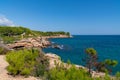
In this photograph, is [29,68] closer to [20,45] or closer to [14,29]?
[20,45]

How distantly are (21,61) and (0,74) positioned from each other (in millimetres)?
1478

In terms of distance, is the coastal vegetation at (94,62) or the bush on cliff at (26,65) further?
the coastal vegetation at (94,62)

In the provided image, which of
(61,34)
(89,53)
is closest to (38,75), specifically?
(89,53)

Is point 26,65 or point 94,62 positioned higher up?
point 26,65

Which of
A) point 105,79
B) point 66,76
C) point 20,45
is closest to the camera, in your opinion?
point 105,79

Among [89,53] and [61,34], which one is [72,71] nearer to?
[89,53]

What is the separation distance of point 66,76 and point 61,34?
171 metres

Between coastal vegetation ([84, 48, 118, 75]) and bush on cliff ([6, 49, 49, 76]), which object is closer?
bush on cliff ([6, 49, 49, 76])

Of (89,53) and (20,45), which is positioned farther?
(20,45)

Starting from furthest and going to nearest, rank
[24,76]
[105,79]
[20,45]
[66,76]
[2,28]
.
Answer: [2,28]
[20,45]
[24,76]
[66,76]
[105,79]

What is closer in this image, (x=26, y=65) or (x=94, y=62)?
(x=26, y=65)

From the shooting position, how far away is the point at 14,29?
97.2 m

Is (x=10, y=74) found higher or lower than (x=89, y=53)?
lower

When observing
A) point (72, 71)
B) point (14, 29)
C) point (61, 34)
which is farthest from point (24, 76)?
point (61, 34)
